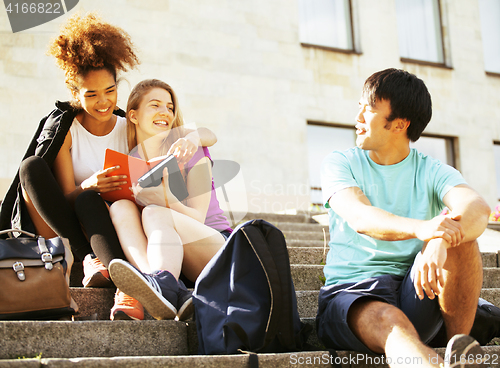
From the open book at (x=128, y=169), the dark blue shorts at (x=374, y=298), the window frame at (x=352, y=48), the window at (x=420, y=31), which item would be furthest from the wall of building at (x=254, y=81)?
the dark blue shorts at (x=374, y=298)

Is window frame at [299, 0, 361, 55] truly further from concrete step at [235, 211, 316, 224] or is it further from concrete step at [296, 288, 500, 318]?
concrete step at [296, 288, 500, 318]

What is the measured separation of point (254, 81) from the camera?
888 centimetres

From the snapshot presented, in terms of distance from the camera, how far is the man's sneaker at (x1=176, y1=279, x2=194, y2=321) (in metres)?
2.13

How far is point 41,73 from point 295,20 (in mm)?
4364

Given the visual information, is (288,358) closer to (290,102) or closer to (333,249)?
(333,249)

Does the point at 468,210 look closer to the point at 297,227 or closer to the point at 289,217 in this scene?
the point at 297,227

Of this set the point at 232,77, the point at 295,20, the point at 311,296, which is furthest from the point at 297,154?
the point at 311,296

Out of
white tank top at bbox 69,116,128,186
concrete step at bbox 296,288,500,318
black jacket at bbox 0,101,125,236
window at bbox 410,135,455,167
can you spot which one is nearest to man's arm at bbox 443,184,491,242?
concrete step at bbox 296,288,500,318

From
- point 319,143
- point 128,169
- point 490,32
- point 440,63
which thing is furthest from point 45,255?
point 490,32

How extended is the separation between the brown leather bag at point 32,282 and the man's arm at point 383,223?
1.15 m

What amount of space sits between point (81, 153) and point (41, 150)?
0.22 m

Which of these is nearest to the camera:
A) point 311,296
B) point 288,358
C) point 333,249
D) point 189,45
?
point 288,358

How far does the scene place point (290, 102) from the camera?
9078 mm

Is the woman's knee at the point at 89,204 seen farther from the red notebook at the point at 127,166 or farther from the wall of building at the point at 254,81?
the wall of building at the point at 254,81
